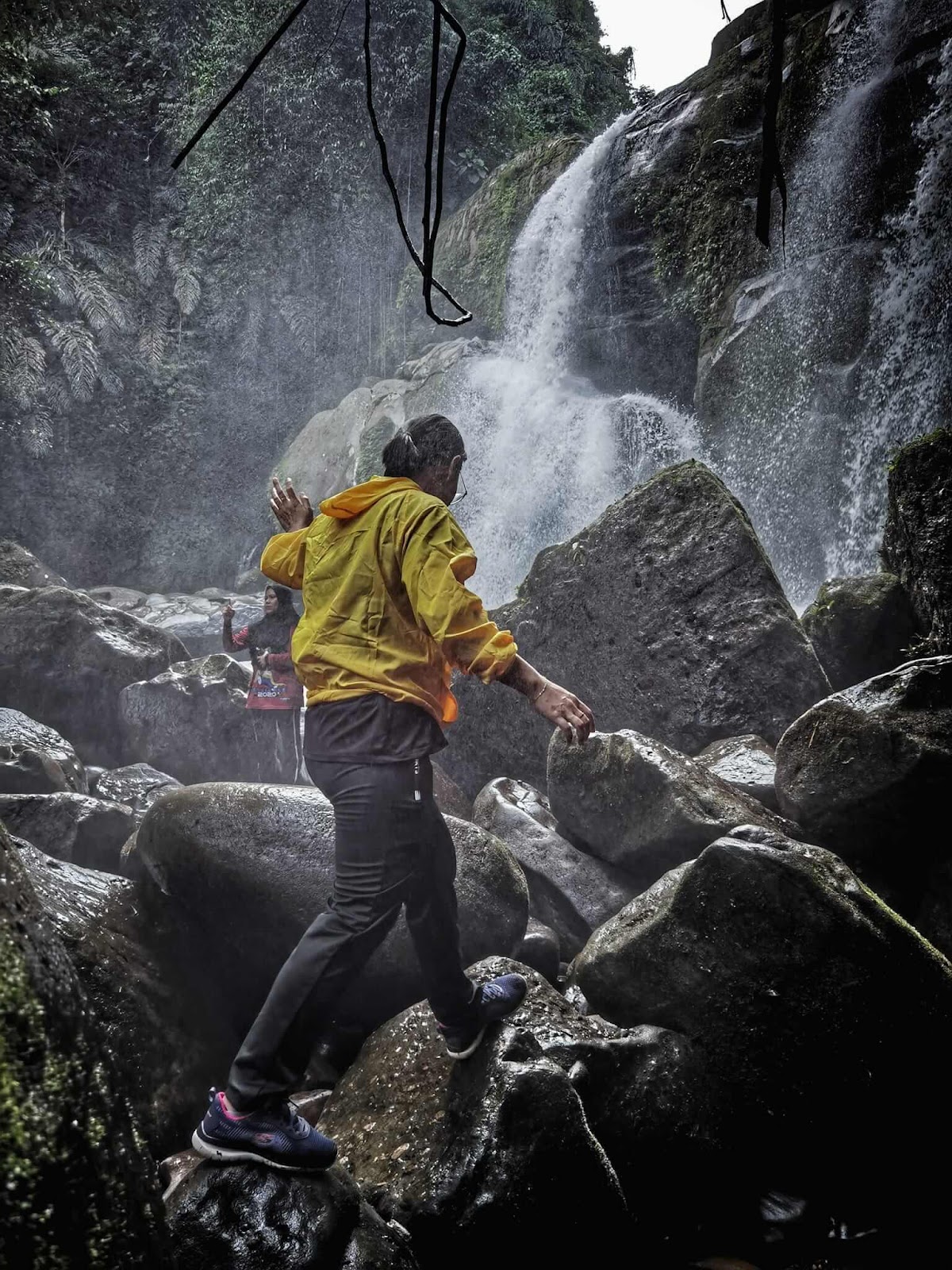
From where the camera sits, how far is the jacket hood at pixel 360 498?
8.02 ft

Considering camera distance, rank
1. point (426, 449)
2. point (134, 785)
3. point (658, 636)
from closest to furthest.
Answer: point (426, 449) < point (658, 636) < point (134, 785)

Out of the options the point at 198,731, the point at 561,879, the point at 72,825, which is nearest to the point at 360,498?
the point at 561,879

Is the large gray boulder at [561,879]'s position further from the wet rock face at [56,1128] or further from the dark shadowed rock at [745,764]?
the wet rock face at [56,1128]

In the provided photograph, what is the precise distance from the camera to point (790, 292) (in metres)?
11.3

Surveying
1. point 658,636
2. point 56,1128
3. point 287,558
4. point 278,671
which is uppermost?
point 287,558

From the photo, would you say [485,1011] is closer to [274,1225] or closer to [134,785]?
[274,1225]

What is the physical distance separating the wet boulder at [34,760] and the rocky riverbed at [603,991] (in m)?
1.03

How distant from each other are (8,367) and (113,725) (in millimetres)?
14492

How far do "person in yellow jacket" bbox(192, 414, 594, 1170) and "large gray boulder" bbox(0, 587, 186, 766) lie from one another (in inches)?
226

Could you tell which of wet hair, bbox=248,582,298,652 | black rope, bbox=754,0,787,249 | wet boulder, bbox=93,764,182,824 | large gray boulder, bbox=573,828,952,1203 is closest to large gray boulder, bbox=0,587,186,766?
wet boulder, bbox=93,764,182,824

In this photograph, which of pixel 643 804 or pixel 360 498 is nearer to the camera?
pixel 360 498

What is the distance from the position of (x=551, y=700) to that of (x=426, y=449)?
96cm

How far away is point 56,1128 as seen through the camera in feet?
3.35

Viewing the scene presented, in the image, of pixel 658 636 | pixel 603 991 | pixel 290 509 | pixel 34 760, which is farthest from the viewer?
pixel 34 760
